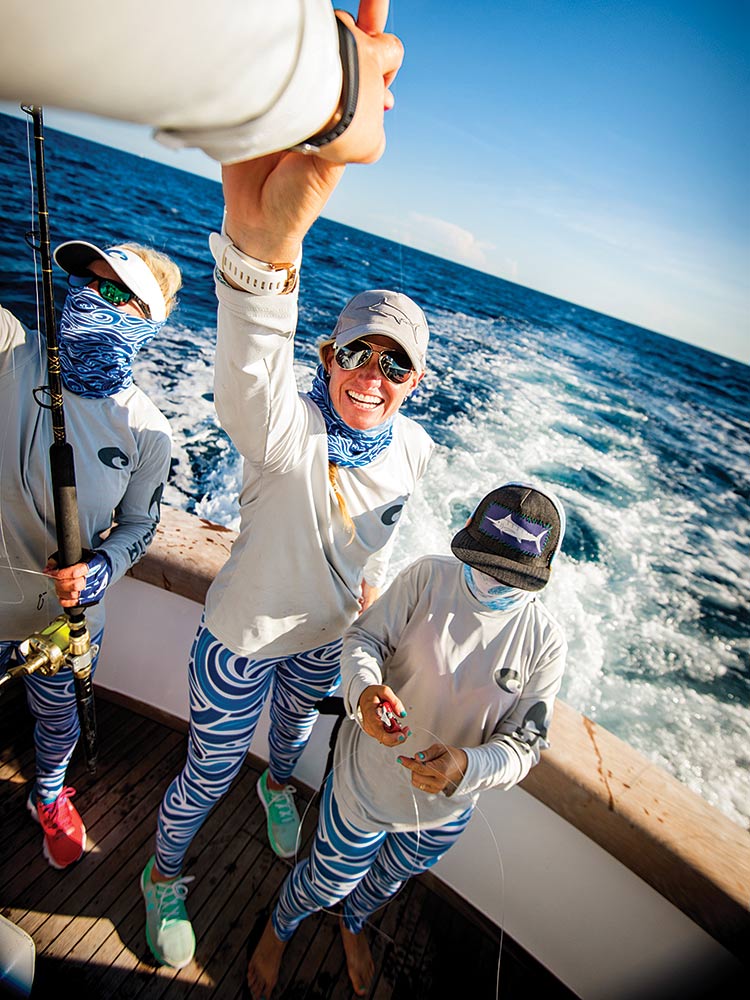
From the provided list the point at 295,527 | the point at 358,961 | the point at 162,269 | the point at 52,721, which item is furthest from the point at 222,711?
the point at 162,269

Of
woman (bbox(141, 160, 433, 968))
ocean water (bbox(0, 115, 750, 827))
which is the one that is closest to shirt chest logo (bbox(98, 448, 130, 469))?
woman (bbox(141, 160, 433, 968))

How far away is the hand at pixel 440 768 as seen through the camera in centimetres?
106

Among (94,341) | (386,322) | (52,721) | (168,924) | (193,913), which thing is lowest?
(193,913)

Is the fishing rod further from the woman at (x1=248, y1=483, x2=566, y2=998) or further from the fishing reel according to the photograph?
the woman at (x1=248, y1=483, x2=566, y2=998)

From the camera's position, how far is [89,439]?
4.25 ft

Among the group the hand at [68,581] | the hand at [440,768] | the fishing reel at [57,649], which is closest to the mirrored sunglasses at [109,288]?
the hand at [68,581]

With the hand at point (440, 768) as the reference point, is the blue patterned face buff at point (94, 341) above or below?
above

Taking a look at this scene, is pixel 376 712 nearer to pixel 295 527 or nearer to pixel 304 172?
pixel 295 527

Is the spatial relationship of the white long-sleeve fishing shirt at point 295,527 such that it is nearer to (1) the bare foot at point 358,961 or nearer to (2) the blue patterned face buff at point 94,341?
(2) the blue patterned face buff at point 94,341

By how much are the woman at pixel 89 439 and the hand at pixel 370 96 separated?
2.86ft

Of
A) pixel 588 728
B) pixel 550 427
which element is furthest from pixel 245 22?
pixel 550 427

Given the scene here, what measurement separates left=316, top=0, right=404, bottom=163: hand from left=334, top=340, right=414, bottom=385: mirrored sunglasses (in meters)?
0.59

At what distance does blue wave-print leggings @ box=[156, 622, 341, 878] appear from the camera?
4.33ft

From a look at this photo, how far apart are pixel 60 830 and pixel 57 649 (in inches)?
35.5
